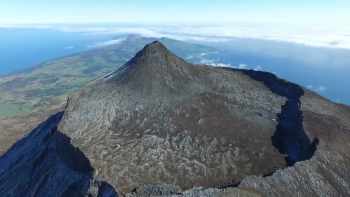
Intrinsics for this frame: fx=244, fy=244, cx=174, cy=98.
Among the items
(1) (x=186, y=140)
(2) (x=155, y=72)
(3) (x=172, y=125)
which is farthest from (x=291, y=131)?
(2) (x=155, y=72)

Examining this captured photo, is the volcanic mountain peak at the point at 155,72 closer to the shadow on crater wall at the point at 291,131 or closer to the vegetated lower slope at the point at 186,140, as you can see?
the vegetated lower slope at the point at 186,140

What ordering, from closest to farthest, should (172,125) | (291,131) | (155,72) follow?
1. (172,125)
2. (291,131)
3. (155,72)

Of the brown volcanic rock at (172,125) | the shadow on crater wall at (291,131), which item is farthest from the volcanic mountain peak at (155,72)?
the shadow on crater wall at (291,131)

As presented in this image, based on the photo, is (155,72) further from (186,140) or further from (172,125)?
(186,140)

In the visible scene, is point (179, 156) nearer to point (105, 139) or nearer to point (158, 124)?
point (158, 124)

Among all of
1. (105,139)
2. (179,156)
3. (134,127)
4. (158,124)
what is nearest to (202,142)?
(179,156)

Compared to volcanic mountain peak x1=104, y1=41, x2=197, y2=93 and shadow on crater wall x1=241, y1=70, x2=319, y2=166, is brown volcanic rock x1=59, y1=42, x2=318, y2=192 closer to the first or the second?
volcanic mountain peak x1=104, y1=41, x2=197, y2=93

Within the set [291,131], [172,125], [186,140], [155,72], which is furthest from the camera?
[155,72]

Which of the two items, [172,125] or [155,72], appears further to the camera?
[155,72]
